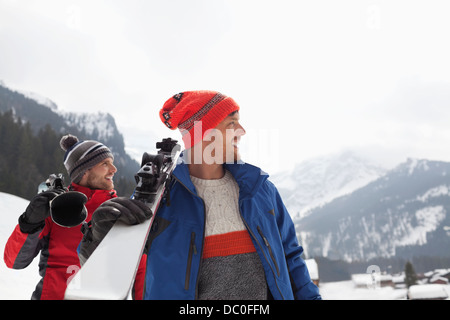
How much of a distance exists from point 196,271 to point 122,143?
98555 mm

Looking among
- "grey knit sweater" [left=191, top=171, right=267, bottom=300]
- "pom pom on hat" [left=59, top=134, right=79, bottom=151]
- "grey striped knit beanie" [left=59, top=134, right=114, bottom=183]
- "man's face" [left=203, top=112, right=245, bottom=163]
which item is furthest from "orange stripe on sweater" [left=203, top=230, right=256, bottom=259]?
"pom pom on hat" [left=59, top=134, right=79, bottom=151]

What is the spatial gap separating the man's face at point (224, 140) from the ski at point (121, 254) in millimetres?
382

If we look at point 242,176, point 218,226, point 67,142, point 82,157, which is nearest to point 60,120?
point 67,142

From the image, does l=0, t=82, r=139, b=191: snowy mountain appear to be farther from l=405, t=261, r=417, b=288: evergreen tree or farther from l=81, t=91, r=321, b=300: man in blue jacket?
l=81, t=91, r=321, b=300: man in blue jacket

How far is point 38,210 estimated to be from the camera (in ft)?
6.29

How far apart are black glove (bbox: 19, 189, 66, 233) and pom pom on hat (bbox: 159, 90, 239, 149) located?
89 cm

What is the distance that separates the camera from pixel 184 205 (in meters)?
1.87

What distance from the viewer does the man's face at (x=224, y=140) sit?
2.15 metres

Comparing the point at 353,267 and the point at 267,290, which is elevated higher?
the point at 267,290

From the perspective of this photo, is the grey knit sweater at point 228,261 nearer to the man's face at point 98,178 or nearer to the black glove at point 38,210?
the black glove at point 38,210

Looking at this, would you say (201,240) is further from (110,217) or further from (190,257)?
(110,217)

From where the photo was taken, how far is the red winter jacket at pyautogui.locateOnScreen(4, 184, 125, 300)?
88.3 inches
